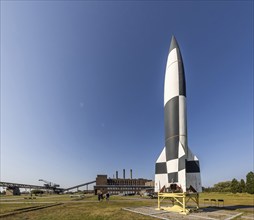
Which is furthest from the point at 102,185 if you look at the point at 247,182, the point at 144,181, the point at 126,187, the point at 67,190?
the point at 247,182

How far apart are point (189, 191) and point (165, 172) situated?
9.78 ft

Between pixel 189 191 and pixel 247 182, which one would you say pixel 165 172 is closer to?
pixel 189 191

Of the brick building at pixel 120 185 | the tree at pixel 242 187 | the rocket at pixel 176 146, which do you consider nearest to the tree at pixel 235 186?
the tree at pixel 242 187

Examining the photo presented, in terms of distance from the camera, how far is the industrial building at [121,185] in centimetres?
11156

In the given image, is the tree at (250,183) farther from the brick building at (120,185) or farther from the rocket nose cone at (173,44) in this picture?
the rocket nose cone at (173,44)

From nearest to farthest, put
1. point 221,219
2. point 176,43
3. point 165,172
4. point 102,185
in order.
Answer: point 221,219, point 165,172, point 176,43, point 102,185

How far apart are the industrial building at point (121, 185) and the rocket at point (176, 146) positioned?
9204 centimetres

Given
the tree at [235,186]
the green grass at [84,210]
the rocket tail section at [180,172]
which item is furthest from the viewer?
the tree at [235,186]

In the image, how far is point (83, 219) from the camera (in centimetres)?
1545

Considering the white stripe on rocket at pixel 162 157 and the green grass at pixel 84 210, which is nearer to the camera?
the green grass at pixel 84 210

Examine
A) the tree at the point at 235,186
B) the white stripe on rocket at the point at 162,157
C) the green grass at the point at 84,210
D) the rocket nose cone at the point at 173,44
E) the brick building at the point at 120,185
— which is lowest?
the brick building at the point at 120,185

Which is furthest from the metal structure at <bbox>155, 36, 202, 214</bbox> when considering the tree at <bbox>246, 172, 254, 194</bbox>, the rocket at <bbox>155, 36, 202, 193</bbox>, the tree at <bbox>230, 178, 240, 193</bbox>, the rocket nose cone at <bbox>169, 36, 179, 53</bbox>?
the tree at <bbox>230, 178, 240, 193</bbox>

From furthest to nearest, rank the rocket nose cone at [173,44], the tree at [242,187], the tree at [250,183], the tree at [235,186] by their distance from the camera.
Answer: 1. the tree at [235,186]
2. the tree at [242,187]
3. the tree at [250,183]
4. the rocket nose cone at [173,44]

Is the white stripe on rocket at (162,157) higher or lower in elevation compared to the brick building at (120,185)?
higher
